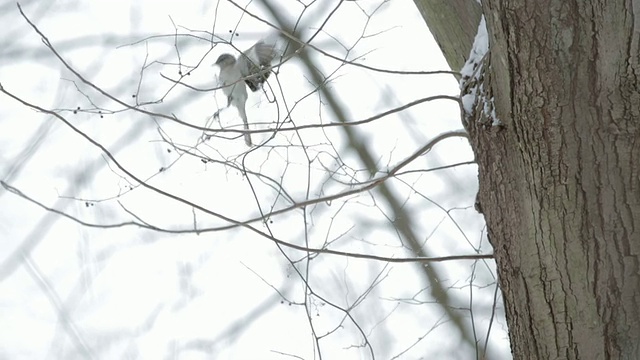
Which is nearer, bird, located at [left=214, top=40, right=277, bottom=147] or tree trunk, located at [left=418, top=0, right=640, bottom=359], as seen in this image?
tree trunk, located at [left=418, top=0, right=640, bottom=359]

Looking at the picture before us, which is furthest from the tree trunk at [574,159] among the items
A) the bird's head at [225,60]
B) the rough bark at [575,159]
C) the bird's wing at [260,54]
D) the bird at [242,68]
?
the bird's head at [225,60]

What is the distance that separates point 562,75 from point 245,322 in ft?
11.8

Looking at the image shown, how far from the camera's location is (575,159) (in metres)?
1.22

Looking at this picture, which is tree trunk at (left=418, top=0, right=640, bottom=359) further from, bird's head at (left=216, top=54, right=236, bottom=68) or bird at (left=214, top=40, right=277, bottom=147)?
bird's head at (left=216, top=54, right=236, bottom=68)

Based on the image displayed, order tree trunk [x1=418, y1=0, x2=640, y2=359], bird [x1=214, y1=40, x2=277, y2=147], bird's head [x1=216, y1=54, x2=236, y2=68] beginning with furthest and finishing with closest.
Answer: bird's head [x1=216, y1=54, x2=236, y2=68]
bird [x1=214, y1=40, x2=277, y2=147]
tree trunk [x1=418, y1=0, x2=640, y2=359]

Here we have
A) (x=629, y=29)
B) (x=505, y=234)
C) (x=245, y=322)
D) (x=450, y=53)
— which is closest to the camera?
(x=629, y=29)

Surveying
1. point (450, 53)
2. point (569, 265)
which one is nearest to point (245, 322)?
point (450, 53)

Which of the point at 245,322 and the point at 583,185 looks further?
the point at 245,322

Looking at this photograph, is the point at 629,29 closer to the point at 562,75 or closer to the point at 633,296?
the point at 562,75

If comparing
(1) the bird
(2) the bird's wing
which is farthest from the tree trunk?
(2) the bird's wing

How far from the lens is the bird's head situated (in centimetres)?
267

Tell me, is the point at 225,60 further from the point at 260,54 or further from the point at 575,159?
the point at 575,159

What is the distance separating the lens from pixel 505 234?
1.34 metres

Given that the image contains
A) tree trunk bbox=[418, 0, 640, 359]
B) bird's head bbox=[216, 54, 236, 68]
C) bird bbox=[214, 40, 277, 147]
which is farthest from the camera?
bird's head bbox=[216, 54, 236, 68]
